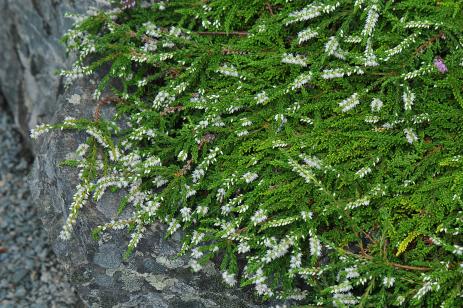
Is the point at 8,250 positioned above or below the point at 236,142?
below

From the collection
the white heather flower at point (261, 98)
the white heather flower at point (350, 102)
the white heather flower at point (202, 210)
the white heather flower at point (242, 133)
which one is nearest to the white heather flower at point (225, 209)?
the white heather flower at point (202, 210)

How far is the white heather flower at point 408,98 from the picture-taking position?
286cm

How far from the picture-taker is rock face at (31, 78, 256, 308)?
3.17 metres

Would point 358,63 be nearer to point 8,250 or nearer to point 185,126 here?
point 185,126

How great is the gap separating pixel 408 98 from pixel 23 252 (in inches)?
147

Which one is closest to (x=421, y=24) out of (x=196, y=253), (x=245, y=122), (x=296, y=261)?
(x=245, y=122)

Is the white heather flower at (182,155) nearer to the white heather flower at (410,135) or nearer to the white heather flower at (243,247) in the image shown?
the white heather flower at (243,247)

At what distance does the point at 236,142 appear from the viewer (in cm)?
331

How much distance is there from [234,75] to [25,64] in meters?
2.96

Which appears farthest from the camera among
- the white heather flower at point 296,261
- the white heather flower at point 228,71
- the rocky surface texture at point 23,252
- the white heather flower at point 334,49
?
the rocky surface texture at point 23,252

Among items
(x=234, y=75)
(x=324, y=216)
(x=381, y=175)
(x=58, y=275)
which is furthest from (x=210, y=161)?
(x=58, y=275)

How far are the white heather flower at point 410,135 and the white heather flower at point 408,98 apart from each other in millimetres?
149

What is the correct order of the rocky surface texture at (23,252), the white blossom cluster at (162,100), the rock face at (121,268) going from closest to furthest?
1. the rock face at (121,268)
2. the white blossom cluster at (162,100)
3. the rocky surface texture at (23,252)

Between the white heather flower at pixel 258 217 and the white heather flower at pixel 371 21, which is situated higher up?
the white heather flower at pixel 371 21
